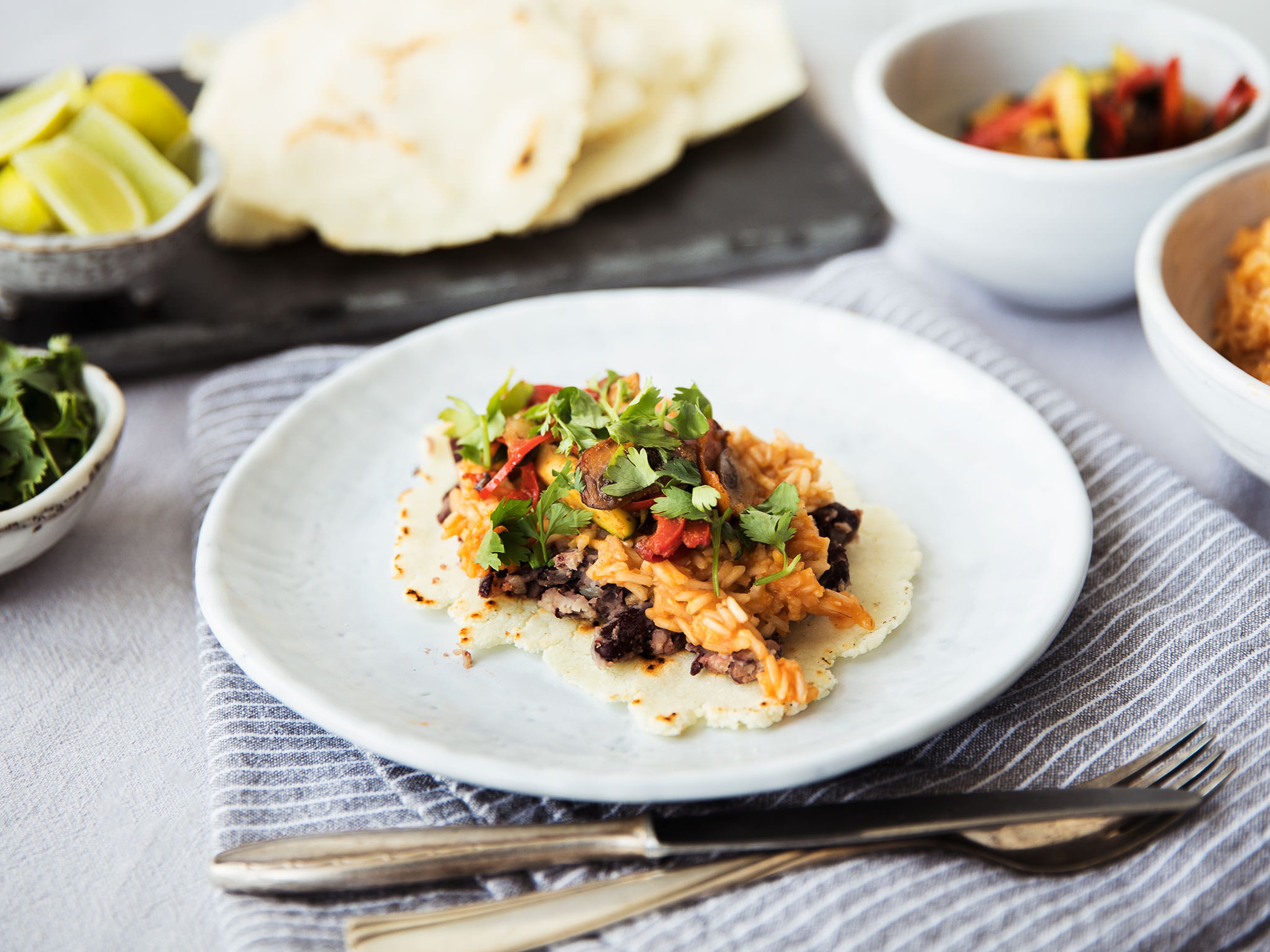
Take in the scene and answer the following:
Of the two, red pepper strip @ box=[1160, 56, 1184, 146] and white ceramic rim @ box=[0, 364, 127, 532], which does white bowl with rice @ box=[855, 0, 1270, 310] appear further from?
white ceramic rim @ box=[0, 364, 127, 532]

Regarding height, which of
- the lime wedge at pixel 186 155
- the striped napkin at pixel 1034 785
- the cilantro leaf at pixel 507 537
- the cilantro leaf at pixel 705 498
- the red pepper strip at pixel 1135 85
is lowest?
the striped napkin at pixel 1034 785

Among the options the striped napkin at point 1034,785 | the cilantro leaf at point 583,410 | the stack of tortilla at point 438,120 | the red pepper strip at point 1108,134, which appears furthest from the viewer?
the stack of tortilla at point 438,120

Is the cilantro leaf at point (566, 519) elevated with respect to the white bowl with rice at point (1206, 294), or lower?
elevated

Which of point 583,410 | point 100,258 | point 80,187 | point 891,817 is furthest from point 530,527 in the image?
point 80,187

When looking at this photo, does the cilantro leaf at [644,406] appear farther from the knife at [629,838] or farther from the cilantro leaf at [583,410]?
the knife at [629,838]

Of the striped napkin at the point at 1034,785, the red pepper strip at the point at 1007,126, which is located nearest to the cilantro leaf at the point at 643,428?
the striped napkin at the point at 1034,785

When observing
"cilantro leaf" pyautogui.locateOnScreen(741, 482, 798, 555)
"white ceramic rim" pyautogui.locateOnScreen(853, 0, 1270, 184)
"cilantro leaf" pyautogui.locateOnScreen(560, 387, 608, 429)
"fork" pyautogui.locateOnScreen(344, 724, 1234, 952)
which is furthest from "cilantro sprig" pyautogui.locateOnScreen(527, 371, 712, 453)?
"white ceramic rim" pyautogui.locateOnScreen(853, 0, 1270, 184)

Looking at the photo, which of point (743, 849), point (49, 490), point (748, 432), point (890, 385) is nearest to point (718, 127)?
point (890, 385)
